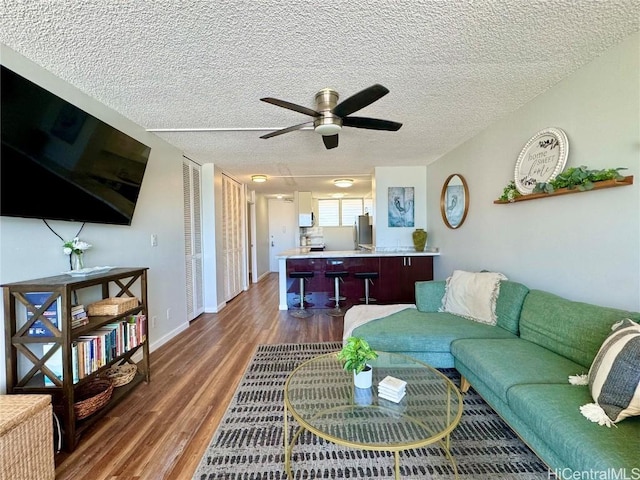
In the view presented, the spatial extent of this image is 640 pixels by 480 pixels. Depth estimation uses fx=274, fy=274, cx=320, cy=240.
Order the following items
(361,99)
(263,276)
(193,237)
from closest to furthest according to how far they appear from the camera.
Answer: (361,99)
(193,237)
(263,276)

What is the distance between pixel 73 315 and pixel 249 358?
1531 millimetres

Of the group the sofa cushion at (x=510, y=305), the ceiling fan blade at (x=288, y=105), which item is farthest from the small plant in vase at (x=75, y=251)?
the sofa cushion at (x=510, y=305)

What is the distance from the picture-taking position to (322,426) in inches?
50.5

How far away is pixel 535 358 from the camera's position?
1689 millimetres

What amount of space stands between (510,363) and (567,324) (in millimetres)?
451

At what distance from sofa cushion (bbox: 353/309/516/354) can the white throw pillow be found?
113 mm

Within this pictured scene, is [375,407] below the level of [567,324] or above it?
below

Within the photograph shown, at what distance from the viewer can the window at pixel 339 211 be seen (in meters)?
8.40

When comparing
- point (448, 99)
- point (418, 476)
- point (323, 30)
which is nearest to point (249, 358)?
point (418, 476)

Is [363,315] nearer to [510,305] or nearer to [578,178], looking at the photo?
[510,305]

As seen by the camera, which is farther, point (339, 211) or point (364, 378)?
point (339, 211)

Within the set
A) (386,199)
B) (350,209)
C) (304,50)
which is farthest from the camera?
(350,209)

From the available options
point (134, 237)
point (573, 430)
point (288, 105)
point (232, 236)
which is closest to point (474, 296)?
point (573, 430)

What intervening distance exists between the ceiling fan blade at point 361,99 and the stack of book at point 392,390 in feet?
5.57
